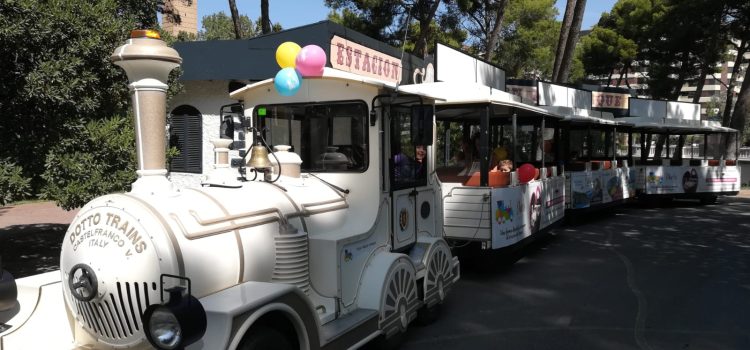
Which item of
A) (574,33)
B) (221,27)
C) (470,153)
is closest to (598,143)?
(574,33)

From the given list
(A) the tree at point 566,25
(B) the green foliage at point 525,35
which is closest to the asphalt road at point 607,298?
(A) the tree at point 566,25

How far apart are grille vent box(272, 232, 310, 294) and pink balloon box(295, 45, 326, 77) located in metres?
1.37

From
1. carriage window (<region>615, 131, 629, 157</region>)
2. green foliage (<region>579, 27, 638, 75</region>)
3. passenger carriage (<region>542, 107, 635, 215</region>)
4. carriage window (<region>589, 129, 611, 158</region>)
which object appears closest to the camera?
passenger carriage (<region>542, 107, 635, 215</region>)

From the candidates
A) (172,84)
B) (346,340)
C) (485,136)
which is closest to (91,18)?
(172,84)

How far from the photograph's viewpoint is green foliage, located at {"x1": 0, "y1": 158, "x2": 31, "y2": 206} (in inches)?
173

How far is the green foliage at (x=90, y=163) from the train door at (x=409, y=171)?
8.50ft

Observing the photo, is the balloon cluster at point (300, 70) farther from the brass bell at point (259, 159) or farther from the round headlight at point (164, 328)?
the round headlight at point (164, 328)

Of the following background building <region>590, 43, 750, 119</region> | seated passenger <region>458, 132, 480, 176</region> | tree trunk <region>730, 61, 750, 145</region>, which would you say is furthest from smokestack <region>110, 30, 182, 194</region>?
background building <region>590, 43, 750, 119</region>

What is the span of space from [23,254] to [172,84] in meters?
3.88

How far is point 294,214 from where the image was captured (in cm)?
391

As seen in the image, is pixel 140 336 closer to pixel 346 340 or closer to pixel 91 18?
pixel 346 340

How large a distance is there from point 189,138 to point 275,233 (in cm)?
1146

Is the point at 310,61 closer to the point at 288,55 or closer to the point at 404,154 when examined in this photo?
the point at 288,55

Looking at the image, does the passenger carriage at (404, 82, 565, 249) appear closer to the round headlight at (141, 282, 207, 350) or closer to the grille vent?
the grille vent
